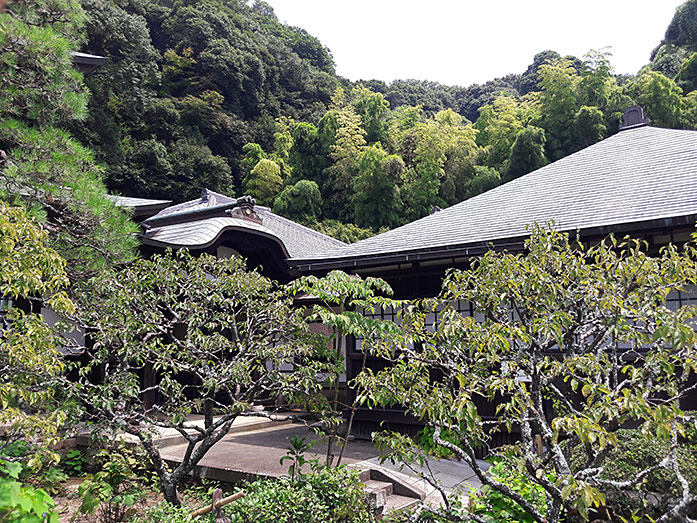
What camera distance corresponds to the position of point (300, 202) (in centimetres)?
2503

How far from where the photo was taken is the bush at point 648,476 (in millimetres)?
3646

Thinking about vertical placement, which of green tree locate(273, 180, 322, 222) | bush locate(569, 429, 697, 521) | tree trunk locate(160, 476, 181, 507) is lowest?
tree trunk locate(160, 476, 181, 507)

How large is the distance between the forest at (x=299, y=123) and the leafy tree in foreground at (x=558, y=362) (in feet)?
61.4

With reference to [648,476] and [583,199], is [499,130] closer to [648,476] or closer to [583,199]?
[583,199]

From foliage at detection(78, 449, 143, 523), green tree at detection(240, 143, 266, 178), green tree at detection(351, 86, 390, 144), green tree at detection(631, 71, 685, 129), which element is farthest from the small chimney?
green tree at detection(240, 143, 266, 178)

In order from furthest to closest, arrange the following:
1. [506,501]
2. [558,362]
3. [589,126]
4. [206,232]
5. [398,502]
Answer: [589,126] → [206,232] → [398,502] → [506,501] → [558,362]

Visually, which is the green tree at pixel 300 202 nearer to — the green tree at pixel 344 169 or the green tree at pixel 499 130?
the green tree at pixel 344 169

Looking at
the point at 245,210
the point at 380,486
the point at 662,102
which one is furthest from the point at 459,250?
the point at 662,102

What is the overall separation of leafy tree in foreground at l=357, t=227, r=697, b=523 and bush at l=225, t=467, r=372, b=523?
1.05m

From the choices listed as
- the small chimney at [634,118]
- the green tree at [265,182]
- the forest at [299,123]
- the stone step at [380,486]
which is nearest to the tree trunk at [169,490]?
the stone step at [380,486]

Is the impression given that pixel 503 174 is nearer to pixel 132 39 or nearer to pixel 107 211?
pixel 107 211

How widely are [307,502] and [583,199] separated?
6298 millimetres

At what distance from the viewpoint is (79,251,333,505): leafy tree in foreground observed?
459 centimetres

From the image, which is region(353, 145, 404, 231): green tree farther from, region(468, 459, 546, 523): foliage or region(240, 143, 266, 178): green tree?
region(468, 459, 546, 523): foliage
